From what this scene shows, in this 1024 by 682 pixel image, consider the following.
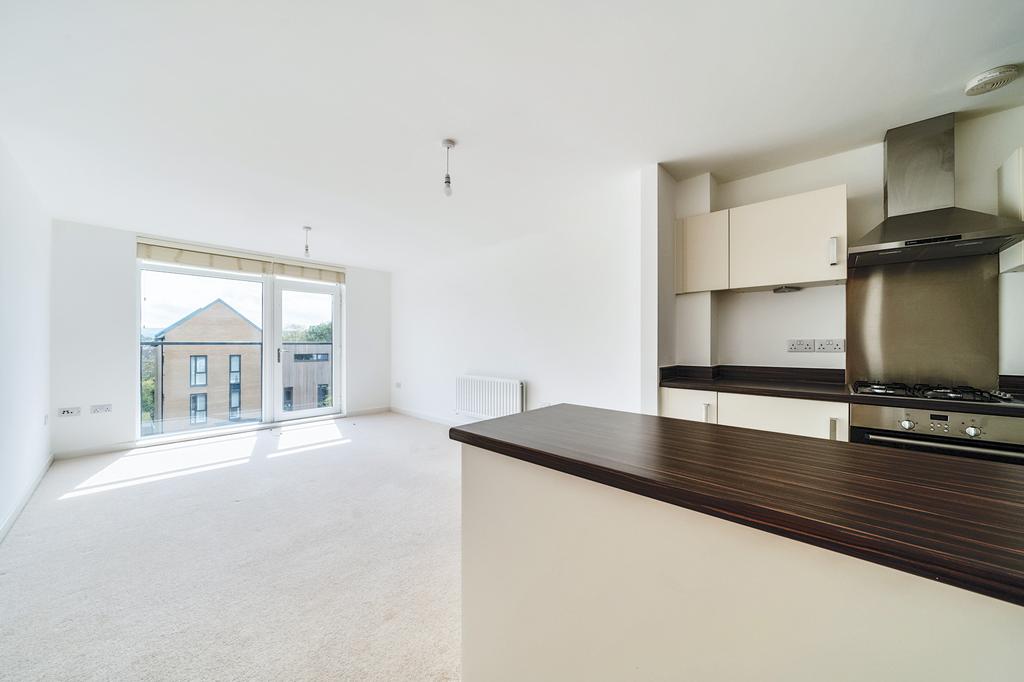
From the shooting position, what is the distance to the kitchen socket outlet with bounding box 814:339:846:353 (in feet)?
8.21

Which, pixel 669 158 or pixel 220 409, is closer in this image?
pixel 669 158

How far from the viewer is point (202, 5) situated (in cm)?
142

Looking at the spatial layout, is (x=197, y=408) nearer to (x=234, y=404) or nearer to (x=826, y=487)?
(x=234, y=404)

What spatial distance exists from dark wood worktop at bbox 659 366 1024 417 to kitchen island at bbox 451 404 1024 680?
1241 millimetres

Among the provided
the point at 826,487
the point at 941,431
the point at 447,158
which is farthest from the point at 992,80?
the point at 447,158

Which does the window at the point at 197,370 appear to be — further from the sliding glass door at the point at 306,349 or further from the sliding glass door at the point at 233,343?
the sliding glass door at the point at 306,349

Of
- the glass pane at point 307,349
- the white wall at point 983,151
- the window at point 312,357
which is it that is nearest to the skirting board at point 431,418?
the glass pane at point 307,349

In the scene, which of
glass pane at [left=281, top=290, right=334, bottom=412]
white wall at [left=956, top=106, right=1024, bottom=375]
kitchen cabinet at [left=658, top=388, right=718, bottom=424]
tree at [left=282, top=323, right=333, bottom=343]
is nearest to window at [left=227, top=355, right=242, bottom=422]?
glass pane at [left=281, top=290, right=334, bottom=412]

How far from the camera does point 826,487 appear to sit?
0.75 m

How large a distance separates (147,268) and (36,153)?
227 centimetres

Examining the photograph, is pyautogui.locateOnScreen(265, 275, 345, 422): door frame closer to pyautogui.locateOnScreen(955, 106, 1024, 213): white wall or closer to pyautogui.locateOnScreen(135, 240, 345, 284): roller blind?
pyautogui.locateOnScreen(135, 240, 345, 284): roller blind

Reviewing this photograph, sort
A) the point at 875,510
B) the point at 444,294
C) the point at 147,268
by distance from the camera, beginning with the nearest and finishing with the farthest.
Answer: the point at 875,510 < the point at 147,268 < the point at 444,294

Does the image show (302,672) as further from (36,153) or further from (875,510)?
(36,153)

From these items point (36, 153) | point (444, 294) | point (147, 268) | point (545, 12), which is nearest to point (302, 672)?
point (545, 12)
